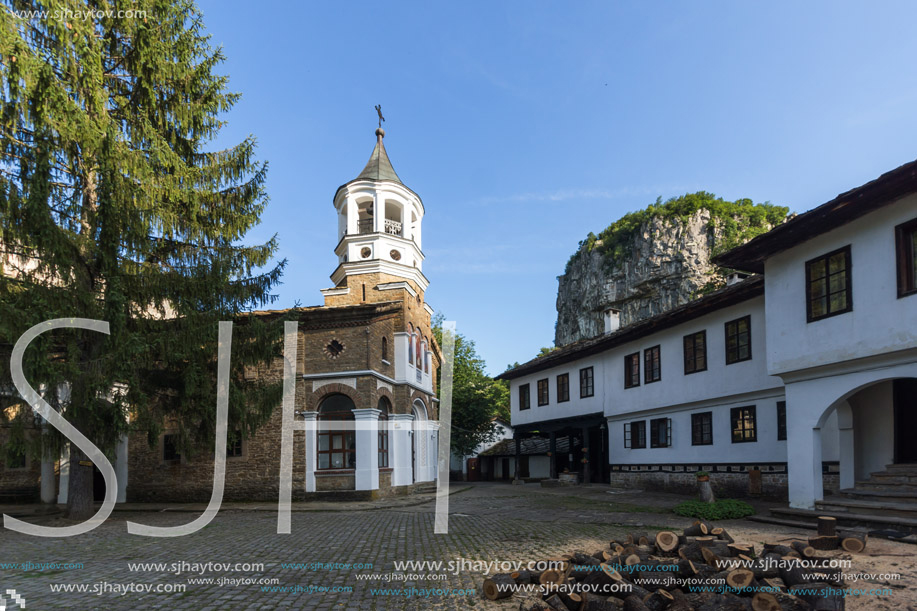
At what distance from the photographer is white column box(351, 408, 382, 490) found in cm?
1931

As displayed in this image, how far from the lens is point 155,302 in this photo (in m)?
14.0

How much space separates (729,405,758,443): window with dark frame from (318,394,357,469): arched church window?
471 inches

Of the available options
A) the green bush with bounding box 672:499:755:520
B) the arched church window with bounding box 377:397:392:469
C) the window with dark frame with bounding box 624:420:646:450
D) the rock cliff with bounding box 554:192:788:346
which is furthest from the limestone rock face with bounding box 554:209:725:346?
the green bush with bounding box 672:499:755:520

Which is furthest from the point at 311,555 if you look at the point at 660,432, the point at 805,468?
the point at 660,432

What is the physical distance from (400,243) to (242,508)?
1276cm

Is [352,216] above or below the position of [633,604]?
above

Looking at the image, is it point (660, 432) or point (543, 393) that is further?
point (543, 393)

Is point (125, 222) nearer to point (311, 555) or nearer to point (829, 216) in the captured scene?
point (311, 555)

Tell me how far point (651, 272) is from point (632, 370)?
43.6 metres

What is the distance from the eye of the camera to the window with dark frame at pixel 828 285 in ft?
36.8

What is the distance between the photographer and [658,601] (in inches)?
216

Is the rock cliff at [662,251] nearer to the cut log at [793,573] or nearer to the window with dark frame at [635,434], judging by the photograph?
the window with dark frame at [635,434]

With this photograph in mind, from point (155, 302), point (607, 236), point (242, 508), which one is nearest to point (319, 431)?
point (242, 508)

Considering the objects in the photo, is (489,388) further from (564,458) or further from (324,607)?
(324,607)
